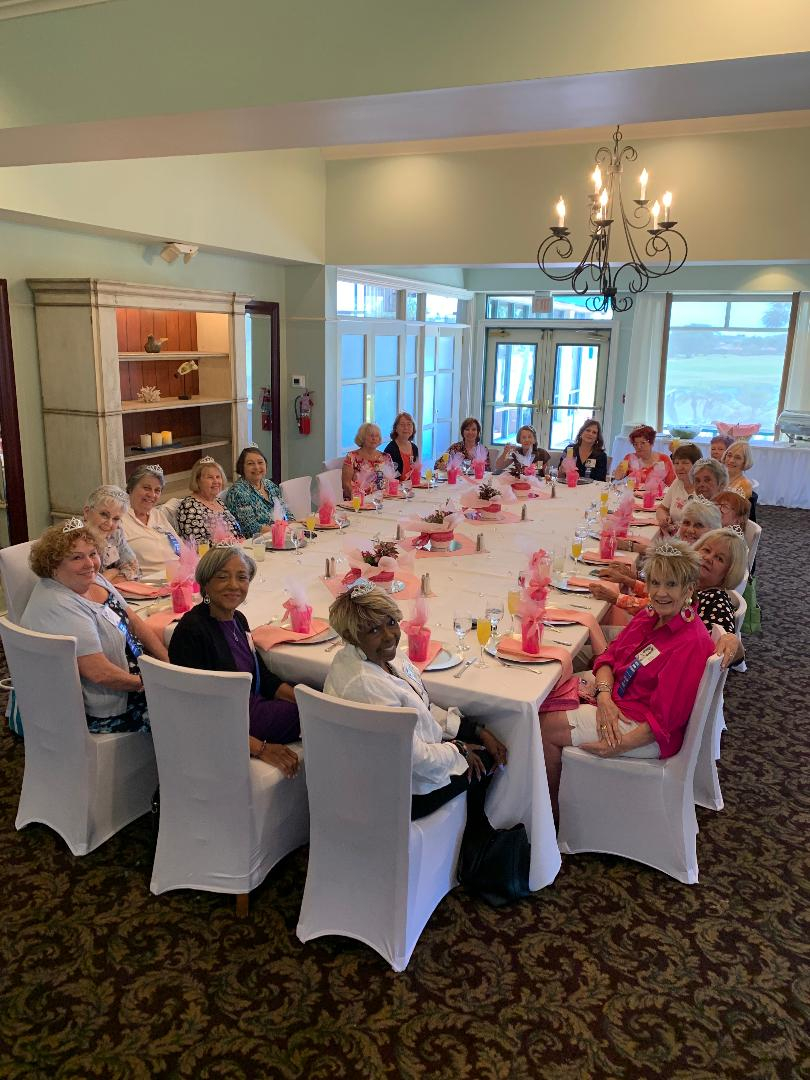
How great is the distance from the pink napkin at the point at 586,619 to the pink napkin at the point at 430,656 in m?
0.58

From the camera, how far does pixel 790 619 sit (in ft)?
19.6

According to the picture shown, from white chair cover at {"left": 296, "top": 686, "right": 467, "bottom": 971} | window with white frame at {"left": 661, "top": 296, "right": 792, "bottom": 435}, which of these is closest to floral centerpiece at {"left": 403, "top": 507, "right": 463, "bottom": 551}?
white chair cover at {"left": 296, "top": 686, "right": 467, "bottom": 971}

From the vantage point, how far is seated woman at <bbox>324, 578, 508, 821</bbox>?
8.22 ft

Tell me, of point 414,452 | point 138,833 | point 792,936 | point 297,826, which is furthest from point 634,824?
point 414,452

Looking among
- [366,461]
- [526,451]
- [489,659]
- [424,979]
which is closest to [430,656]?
[489,659]

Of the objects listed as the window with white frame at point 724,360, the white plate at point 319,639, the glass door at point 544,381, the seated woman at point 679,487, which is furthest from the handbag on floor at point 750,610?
the glass door at point 544,381

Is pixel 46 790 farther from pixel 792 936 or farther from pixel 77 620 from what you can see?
pixel 792 936

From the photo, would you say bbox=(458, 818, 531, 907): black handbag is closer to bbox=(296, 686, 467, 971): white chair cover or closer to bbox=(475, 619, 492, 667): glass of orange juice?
bbox=(296, 686, 467, 971): white chair cover

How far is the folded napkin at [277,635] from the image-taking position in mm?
3168

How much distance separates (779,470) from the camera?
10.3 metres

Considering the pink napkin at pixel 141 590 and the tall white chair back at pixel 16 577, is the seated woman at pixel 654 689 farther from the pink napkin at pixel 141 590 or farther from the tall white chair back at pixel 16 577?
the tall white chair back at pixel 16 577

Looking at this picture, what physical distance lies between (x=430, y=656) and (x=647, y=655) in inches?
32.5

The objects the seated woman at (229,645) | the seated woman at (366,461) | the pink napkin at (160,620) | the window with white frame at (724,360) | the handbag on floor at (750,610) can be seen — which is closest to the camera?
the seated woman at (229,645)

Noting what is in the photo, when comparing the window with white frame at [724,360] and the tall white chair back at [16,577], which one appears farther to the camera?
the window with white frame at [724,360]
